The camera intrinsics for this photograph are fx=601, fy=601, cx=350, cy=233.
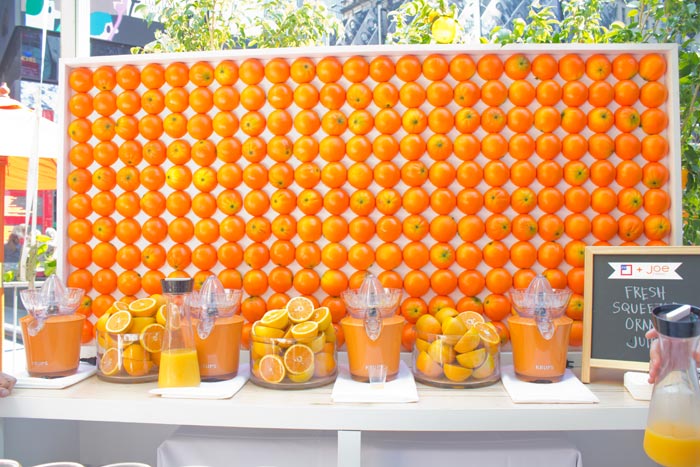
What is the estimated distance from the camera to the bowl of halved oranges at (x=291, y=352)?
179 cm

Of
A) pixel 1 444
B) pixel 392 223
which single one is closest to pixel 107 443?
pixel 1 444

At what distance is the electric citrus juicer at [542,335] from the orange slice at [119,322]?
3.93 ft

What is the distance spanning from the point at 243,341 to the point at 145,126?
878mm

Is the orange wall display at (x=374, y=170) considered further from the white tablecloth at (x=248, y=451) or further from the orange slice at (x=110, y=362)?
the white tablecloth at (x=248, y=451)

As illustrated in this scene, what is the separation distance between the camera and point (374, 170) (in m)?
2.16

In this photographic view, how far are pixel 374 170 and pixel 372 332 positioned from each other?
2.08ft

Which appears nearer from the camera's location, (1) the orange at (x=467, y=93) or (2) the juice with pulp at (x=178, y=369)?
(2) the juice with pulp at (x=178, y=369)

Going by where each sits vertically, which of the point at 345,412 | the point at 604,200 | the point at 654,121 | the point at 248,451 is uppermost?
the point at 654,121

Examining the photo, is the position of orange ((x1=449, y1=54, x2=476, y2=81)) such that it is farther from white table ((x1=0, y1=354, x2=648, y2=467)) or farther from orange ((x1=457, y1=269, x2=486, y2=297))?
white table ((x1=0, y1=354, x2=648, y2=467))

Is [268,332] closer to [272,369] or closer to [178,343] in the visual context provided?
[272,369]

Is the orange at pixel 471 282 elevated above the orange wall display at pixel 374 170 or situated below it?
below

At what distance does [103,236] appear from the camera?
2252mm

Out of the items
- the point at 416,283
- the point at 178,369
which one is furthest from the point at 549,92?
the point at 178,369

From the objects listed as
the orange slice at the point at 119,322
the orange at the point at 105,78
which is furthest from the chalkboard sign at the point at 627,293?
the orange at the point at 105,78
